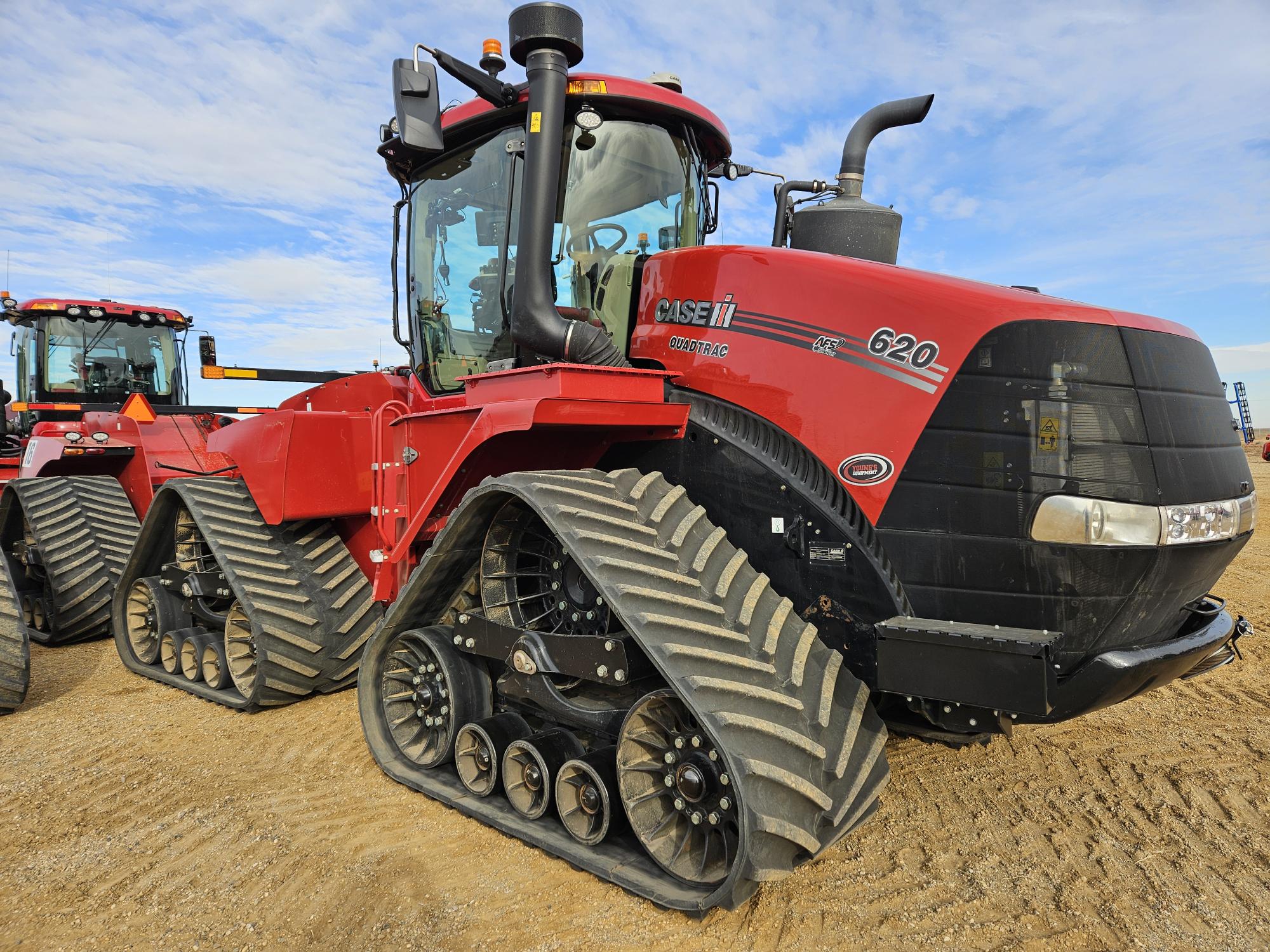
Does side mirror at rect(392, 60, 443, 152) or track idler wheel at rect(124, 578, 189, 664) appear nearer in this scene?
side mirror at rect(392, 60, 443, 152)

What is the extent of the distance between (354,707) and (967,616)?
3584mm

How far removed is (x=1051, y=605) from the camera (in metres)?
2.70

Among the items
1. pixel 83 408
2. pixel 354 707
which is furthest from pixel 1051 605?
pixel 83 408

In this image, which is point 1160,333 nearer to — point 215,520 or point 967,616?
point 967,616

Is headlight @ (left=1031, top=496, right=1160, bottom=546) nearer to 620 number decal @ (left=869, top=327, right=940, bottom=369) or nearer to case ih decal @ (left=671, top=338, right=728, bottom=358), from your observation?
620 number decal @ (left=869, top=327, right=940, bottom=369)

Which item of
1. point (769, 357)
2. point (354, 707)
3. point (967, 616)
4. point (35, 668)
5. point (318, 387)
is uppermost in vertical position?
point (769, 357)

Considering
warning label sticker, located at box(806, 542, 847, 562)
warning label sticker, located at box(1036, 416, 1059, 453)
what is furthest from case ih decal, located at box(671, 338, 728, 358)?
warning label sticker, located at box(1036, 416, 1059, 453)

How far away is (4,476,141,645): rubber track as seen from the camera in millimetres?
6699

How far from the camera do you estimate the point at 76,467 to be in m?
7.80

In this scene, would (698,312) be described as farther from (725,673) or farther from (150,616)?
(150,616)

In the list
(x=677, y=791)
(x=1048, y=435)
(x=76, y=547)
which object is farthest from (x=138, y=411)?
(x=1048, y=435)

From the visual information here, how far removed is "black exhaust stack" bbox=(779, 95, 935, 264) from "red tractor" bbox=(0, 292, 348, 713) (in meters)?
3.82

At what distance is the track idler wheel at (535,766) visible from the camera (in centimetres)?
329

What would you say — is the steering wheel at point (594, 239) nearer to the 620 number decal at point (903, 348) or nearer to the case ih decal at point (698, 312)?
the case ih decal at point (698, 312)
